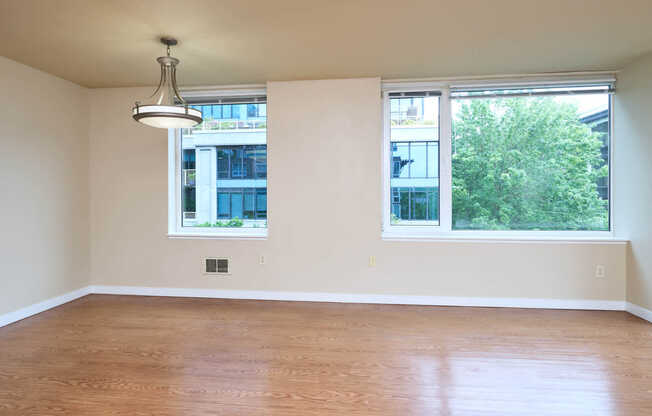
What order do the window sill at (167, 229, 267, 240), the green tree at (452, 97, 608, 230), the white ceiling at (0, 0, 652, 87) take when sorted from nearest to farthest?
the white ceiling at (0, 0, 652, 87) < the green tree at (452, 97, 608, 230) < the window sill at (167, 229, 267, 240)

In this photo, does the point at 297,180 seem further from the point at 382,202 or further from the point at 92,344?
the point at 92,344

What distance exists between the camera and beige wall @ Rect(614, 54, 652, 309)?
3504 mm

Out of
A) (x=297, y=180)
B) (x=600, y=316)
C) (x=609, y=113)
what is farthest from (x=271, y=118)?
(x=600, y=316)

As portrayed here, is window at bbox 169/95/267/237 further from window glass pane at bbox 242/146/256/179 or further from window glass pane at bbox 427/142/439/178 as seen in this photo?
window glass pane at bbox 427/142/439/178

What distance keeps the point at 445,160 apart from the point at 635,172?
1771mm

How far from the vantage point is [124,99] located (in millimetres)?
4395

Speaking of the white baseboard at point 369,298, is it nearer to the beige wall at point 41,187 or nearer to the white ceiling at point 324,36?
the beige wall at point 41,187

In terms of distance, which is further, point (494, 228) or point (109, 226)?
point (109, 226)

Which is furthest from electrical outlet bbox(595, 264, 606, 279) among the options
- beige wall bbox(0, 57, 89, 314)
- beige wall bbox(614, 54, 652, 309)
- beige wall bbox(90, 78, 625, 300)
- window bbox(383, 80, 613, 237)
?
beige wall bbox(0, 57, 89, 314)

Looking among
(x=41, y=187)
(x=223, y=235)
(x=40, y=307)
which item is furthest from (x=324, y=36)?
(x=40, y=307)

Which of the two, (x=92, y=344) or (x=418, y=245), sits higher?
(x=418, y=245)

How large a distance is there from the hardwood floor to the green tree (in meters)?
1.00

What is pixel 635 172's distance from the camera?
11.9 ft

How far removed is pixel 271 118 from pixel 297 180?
2.50 feet
